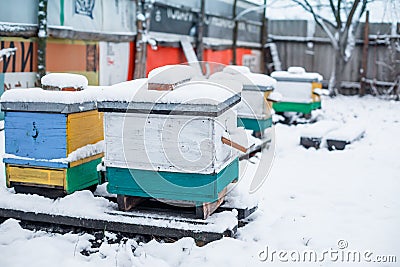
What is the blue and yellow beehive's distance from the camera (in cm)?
330

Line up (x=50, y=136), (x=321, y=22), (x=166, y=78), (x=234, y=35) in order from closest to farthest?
(x=166, y=78), (x=50, y=136), (x=234, y=35), (x=321, y=22)

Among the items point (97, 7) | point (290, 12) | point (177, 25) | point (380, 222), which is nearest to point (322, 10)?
point (290, 12)

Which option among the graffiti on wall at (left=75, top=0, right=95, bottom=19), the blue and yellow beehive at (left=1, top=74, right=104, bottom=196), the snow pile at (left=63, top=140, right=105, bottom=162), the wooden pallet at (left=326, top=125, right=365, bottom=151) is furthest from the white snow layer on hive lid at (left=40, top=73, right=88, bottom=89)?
the wooden pallet at (left=326, top=125, right=365, bottom=151)

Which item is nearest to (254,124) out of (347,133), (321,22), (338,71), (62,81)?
(347,133)

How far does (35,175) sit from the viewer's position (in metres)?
3.44

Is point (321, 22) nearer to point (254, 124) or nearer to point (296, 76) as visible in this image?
point (296, 76)

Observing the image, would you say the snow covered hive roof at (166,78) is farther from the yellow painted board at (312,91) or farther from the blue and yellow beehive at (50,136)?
the yellow painted board at (312,91)

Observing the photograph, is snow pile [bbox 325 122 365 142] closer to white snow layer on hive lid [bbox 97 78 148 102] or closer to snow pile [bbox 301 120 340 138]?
snow pile [bbox 301 120 340 138]

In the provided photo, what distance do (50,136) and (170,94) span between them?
2.95 feet

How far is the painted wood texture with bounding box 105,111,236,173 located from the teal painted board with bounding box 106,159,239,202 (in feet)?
0.16

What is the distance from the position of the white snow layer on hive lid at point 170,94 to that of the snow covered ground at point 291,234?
2.75 feet

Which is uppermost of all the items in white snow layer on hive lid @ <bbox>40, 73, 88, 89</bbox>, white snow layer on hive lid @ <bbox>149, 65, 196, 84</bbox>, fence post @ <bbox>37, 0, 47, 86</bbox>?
fence post @ <bbox>37, 0, 47, 86</bbox>

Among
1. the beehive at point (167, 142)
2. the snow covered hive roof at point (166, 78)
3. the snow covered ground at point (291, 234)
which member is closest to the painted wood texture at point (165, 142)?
the beehive at point (167, 142)

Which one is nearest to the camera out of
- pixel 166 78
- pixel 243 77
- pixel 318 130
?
pixel 166 78
